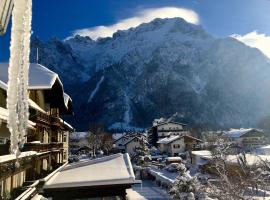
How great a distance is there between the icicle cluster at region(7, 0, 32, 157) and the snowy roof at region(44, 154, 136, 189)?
10.0 meters

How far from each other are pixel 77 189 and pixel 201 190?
20734mm

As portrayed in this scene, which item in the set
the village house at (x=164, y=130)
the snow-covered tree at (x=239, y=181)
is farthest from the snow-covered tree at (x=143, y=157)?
the village house at (x=164, y=130)

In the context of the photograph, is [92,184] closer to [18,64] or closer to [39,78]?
[39,78]

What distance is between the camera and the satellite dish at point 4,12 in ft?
6.31

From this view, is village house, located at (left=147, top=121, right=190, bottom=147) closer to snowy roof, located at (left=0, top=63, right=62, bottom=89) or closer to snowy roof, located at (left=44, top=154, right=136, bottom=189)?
snowy roof, located at (left=0, top=63, right=62, bottom=89)

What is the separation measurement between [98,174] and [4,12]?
12.0 meters

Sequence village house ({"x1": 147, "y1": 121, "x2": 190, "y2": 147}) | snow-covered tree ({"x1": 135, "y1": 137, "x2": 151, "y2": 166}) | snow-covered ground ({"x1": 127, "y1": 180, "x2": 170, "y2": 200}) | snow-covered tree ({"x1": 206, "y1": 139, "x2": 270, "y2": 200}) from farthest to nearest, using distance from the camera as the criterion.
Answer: village house ({"x1": 147, "y1": 121, "x2": 190, "y2": 147})
snow-covered tree ({"x1": 135, "y1": 137, "x2": 151, "y2": 166})
snow-covered ground ({"x1": 127, "y1": 180, "x2": 170, "y2": 200})
snow-covered tree ({"x1": 206, "y1": 139, "x2": 270, "y2": 200})

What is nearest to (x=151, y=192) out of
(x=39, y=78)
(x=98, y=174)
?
(x=39, y=78)

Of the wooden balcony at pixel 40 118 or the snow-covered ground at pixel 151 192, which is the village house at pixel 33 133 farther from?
the snow-covered ground at pixel 151 192

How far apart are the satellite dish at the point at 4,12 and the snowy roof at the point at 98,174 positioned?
416 inches

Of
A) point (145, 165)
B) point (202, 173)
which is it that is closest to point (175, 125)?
point (145, 165)

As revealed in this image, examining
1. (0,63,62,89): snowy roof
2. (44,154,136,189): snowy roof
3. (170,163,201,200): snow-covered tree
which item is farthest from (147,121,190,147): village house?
(44,154,136,189): snowy roof

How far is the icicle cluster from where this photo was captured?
202 centimetres

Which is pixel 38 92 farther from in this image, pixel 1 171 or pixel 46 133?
pixel 1 171
